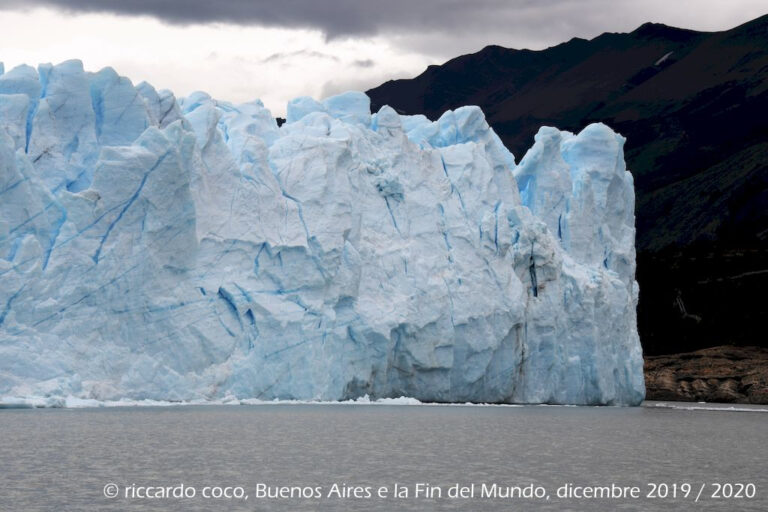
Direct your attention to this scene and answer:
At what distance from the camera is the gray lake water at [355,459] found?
13094mm

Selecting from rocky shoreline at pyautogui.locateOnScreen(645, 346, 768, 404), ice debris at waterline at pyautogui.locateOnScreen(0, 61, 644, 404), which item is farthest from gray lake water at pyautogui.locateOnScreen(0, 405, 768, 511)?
rocky shoreline at pyautogui.locateOnScreen(645, 346, 768, 404)

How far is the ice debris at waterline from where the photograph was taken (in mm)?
24297

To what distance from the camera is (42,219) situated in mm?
24188

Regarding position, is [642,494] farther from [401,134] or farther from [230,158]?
[401,134]

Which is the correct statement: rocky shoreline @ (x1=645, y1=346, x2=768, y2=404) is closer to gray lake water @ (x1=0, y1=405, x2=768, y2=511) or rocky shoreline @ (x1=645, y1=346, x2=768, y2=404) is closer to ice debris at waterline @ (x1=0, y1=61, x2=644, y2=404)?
ice debris at waterline @ (x1=0, y1=61, x2=644, y2=404)

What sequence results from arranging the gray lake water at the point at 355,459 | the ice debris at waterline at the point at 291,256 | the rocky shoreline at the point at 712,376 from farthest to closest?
the rocky shoreline at the point at 712,376, the ice debris at waterline at the point at 291,256, the gray lake water at the point at 355,459

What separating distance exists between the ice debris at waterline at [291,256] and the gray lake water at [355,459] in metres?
1.46

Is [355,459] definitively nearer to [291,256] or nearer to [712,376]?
[291,256]

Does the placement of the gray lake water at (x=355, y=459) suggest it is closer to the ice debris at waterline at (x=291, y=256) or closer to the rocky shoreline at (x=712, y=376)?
the ice debris at waterline at (x=291, y=256)

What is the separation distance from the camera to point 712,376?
156ft

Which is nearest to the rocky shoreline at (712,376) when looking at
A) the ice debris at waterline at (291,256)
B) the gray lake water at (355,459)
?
the ice debris at waterline at (291,256)

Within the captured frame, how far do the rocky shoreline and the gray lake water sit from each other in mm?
20572

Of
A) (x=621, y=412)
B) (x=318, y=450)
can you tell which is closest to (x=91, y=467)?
(x=318, y=450)

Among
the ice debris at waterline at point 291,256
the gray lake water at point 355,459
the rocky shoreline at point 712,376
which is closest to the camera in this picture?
the gray lake water at point 355,459
